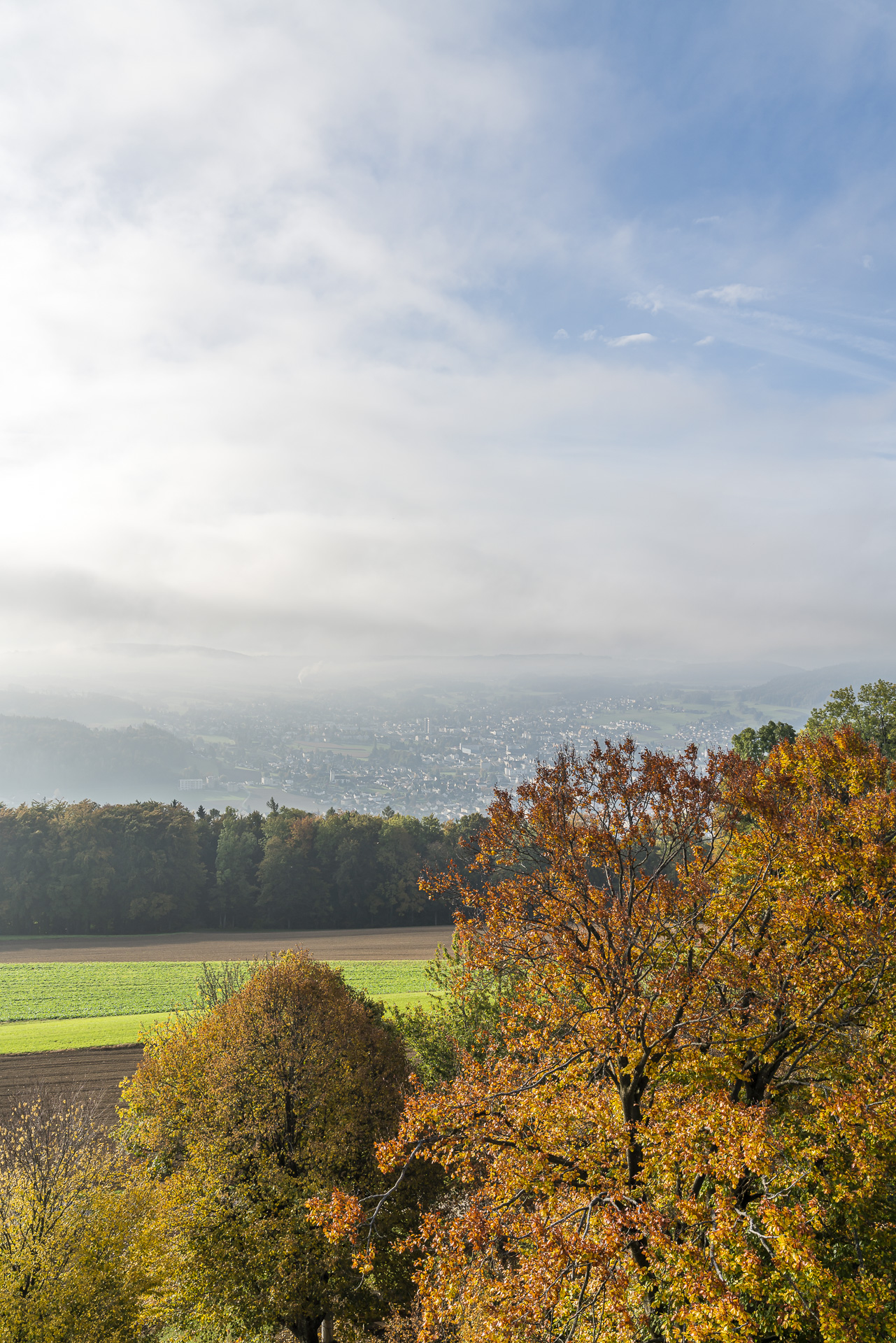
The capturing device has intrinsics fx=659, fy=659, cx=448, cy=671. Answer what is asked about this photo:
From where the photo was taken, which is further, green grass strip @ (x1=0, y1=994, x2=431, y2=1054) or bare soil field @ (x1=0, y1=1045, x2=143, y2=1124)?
green grass strip @ (x1=0, y1=994, x2=431, y2=1054)

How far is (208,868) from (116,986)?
25066 mm

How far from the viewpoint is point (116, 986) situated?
49188 millimetres

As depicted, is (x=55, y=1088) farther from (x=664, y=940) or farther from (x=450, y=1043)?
(x=664, y=940)

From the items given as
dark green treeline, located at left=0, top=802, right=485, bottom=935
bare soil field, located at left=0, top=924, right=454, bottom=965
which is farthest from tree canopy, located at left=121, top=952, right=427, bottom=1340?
dark green treeline, located at left=0, top=802, right=485, bottom=935

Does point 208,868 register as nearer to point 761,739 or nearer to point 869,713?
point 761,739

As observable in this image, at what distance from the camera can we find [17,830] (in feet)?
219

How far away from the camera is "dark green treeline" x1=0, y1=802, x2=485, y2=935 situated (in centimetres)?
6638

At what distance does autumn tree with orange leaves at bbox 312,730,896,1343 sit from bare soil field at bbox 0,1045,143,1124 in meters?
24.7

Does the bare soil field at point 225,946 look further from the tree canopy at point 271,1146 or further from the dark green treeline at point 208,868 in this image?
the tree canopy at point 271,1146

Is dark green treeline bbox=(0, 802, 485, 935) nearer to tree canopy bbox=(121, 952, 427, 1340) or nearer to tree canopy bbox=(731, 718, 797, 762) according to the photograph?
tree canopy bbox=(731, 718, 797, 762)

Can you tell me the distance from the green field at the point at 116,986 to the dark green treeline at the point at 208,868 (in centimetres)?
1219

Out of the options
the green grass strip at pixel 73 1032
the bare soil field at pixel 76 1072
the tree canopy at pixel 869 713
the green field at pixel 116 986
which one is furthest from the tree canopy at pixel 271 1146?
the tree canopy at pixel 869 713

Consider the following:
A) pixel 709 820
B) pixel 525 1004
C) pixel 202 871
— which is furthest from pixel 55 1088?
pixel 202 871

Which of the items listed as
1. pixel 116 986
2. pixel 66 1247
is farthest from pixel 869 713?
pixel 116 986
